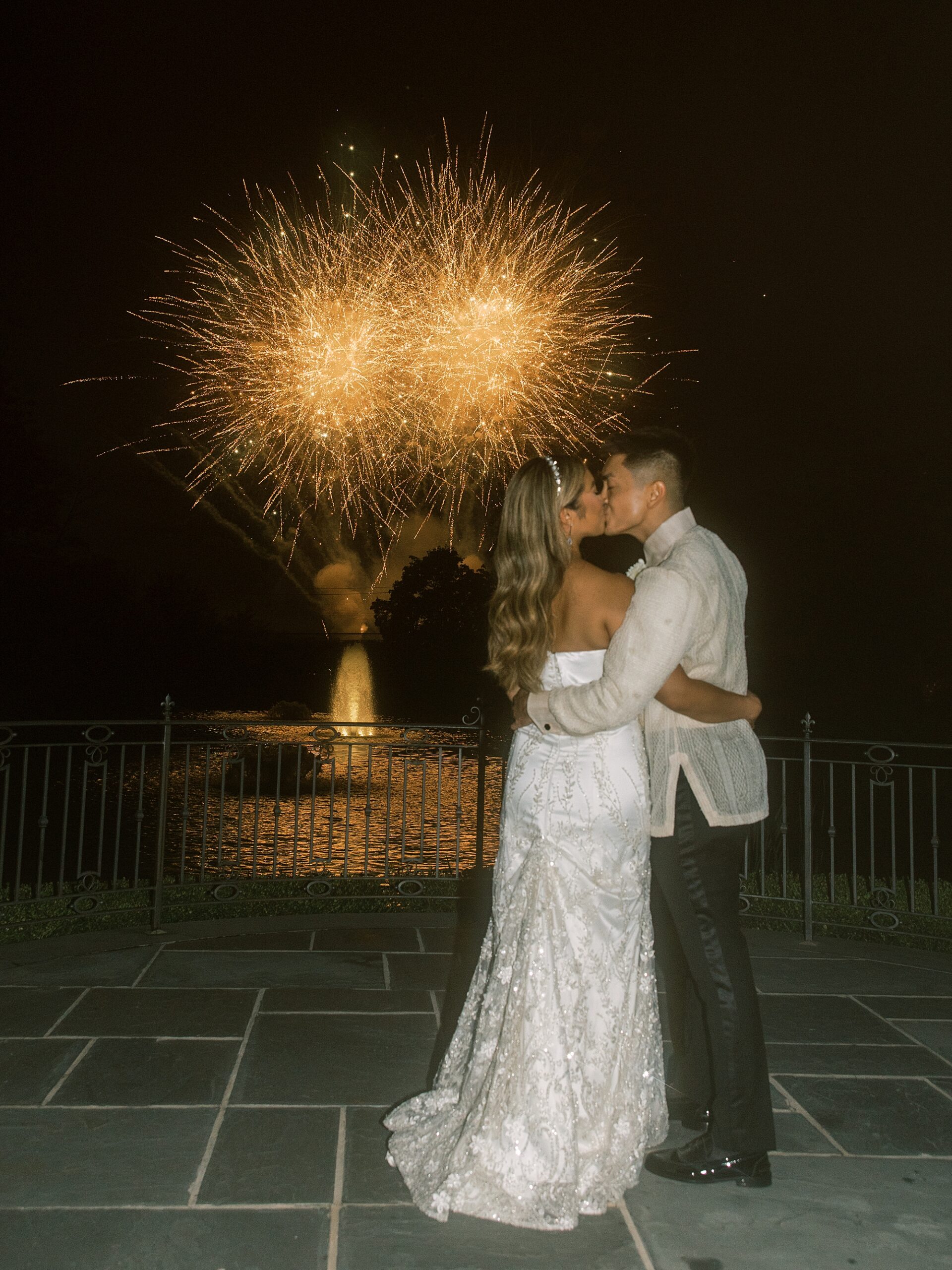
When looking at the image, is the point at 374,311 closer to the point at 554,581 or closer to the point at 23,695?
the point at 554,581

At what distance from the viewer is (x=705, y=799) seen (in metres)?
2.84

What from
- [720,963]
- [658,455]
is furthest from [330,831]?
[658,455]

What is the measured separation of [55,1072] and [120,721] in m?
2.21

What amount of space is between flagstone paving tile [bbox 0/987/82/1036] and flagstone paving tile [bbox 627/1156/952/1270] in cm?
254

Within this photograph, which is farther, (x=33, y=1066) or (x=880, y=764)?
(x=880, y=764)

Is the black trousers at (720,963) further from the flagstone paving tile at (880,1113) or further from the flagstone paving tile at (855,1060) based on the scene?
the flagstone paving tile at (855,1060)

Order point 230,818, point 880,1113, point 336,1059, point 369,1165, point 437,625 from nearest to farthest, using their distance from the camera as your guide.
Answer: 1. point 369,1165
2. point 880,1113
3. point 336,1059
4. point 230,818
5. point 437,625

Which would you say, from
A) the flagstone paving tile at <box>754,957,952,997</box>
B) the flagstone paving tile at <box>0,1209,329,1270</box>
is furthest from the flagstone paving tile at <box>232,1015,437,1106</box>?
the flagstone paving tile at <box>754,957,952,997</box>

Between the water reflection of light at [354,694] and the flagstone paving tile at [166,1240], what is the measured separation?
23.1 feet

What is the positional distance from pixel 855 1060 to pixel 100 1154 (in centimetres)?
274

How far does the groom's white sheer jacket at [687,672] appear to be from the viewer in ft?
8.59

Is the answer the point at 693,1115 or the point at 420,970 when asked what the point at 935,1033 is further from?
the point at 420,970

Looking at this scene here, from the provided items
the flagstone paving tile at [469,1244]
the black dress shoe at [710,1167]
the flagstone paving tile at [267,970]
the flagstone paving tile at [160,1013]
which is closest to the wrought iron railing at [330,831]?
the flagstone paving tile at [267,970]

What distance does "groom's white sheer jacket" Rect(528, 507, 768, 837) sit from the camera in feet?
8.59
